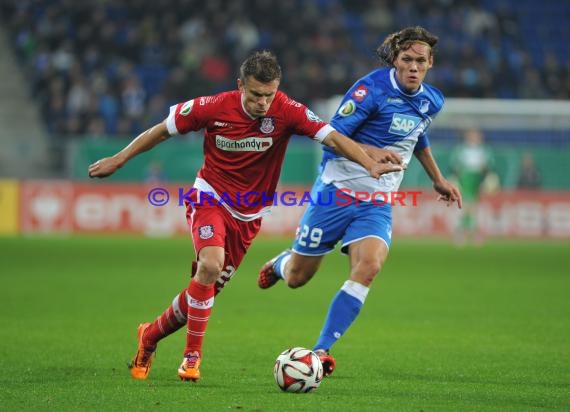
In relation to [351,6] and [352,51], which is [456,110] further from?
[351,6]

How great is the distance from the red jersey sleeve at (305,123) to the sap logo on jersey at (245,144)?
0.20 m

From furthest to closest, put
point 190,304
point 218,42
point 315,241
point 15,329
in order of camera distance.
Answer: point 218,42
point 15,329
point 315,241
point 190,304

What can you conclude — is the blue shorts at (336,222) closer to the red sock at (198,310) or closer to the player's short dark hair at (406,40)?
the player's short dark hair at (406,40)

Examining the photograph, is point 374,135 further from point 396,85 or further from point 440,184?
point 440,184

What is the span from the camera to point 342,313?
7094 mm

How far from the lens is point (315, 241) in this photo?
7832 millimetres

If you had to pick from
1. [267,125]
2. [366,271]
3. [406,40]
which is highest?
[406,40]

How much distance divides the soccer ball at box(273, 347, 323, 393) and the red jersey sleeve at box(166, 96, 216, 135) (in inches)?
65.1

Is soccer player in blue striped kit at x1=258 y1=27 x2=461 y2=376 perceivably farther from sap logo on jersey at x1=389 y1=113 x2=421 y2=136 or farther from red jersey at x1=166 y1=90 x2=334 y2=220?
red jersey at x1=166 y1=90 x2=334 y2=220

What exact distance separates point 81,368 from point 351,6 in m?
25.0

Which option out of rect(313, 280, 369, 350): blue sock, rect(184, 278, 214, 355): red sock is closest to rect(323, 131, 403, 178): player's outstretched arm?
rect(313, 280, 369, 350): blue sock

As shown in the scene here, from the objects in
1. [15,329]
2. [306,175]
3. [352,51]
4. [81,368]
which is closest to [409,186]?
[306,175]

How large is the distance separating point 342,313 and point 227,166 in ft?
4.17
